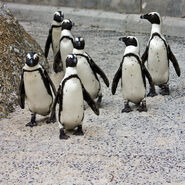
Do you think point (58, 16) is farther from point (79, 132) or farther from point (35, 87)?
point (79, 132)

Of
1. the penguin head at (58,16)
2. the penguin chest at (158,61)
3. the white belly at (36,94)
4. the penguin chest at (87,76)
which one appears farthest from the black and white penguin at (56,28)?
the white belly at (36,94)

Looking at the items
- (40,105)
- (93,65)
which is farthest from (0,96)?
(93,65)

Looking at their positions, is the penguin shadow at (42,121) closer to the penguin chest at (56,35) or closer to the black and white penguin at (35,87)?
the black and white penguin at (35,87)

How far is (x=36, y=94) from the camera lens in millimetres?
5016

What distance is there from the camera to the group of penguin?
4.59 m

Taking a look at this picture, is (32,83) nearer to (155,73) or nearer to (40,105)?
(40,105)

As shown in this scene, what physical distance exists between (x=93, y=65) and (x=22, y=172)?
1.84 meters

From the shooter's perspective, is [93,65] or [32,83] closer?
[32,83]

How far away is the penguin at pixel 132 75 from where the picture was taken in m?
5.13

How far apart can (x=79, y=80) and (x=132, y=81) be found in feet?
2.75

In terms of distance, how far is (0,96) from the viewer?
554 centimetres

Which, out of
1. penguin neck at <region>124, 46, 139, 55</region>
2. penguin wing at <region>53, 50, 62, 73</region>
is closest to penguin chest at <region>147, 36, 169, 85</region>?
penguin neck at <region>124, 46, 139, 55</region>

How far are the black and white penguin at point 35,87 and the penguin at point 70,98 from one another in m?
0.43

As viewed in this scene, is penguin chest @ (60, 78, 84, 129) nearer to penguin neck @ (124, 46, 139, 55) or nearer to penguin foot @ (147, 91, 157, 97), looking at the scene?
penguin neck @ (124, 46, 139, 55)
